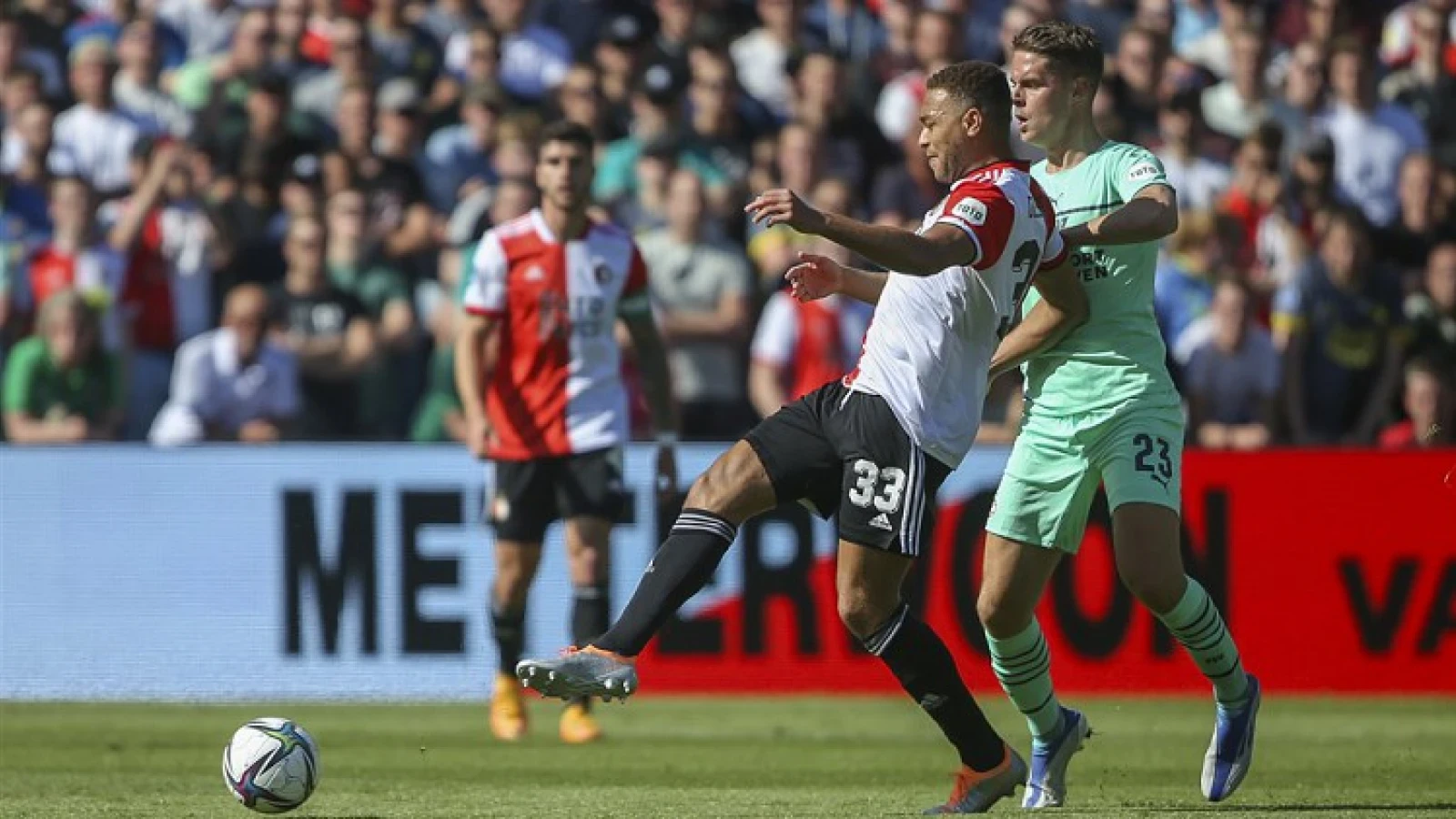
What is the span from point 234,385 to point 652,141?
10.6 ft

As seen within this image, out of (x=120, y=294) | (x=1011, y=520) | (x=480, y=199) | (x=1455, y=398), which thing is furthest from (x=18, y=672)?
(x=1455, y=398)

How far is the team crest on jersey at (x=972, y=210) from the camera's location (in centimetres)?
708

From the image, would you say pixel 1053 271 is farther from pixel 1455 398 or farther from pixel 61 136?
pixel 61 136

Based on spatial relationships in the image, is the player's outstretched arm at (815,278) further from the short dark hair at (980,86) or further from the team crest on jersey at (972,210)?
the short dark hair at (980,86)

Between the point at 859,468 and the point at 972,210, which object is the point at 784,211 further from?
the point at 859,468

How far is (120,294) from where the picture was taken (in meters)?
14.8

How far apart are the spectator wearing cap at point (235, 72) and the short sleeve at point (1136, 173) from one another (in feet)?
30.7

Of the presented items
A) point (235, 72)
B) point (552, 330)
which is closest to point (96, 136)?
point (235, 72)

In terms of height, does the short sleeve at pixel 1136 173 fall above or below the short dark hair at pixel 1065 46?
below

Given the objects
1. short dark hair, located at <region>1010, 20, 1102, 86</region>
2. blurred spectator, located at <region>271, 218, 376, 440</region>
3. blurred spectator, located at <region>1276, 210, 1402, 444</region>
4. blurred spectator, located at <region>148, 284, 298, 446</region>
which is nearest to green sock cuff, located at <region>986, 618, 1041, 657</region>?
short dark hair, located at <region>1010, 20, 1102, 86</region>

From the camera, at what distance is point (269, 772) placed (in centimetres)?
751

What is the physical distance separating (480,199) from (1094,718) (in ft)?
17.7

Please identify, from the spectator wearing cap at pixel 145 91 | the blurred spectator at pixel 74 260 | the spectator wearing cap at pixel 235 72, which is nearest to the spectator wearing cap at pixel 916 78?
the spectator wearing cap at pixel 235 72

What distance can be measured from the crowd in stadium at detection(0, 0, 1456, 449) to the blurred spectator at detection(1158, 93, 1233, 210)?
3 centimetres
